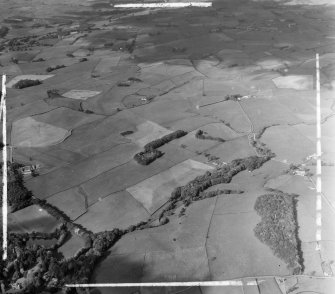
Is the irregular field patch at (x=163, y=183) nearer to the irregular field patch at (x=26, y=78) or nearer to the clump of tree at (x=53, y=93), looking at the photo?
the clump of tree at (x=53, y=93)

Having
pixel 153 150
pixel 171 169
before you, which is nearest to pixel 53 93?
pixel 153 150

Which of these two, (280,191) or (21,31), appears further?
(21,31)

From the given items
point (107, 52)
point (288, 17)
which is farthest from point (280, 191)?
point (288, 17)

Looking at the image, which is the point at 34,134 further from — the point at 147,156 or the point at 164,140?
the point at 164,140

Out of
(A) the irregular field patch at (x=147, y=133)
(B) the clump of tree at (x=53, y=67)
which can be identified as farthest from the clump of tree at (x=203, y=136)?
(B) the clump of tree at (x=53, y=67)

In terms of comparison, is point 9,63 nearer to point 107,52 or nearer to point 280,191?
point 107,52
